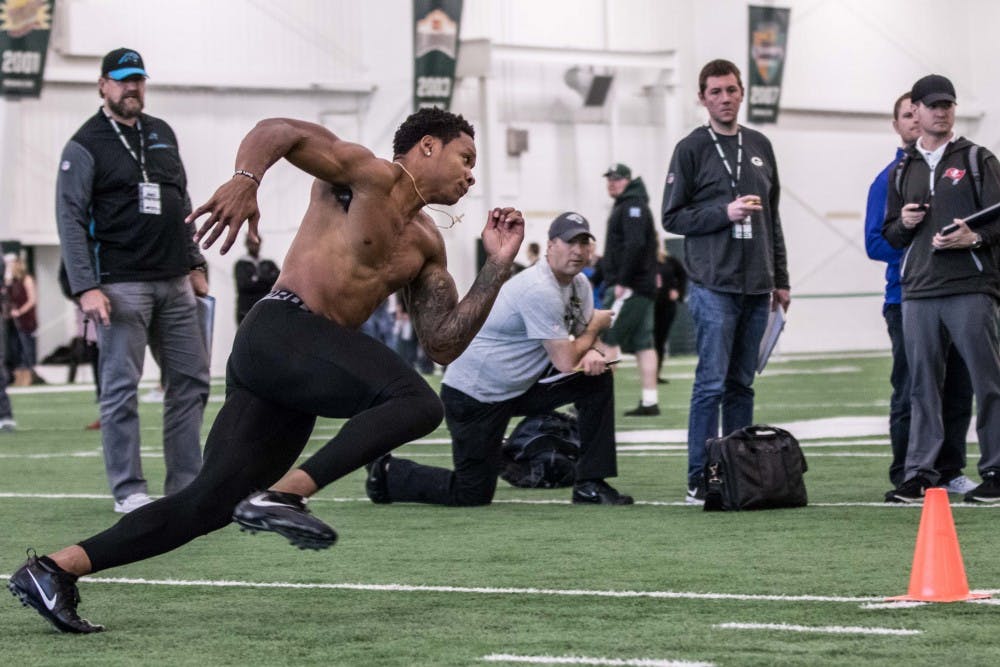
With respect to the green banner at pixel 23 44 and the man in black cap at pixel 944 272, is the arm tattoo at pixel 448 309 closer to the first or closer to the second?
the man in black cap at pixel 944 272

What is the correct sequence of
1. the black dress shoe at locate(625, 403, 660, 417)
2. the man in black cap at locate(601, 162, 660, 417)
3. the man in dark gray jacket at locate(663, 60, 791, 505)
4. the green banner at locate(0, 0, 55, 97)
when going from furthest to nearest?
the green banner at locate(0, 0, 55, 97) < the black dress shoe at locate(625, 403, 660, 417) < the man in black cap at locate(601, 162, 660, 417) < the man in dark gray jacket at locate(663, 60, 791, 505)

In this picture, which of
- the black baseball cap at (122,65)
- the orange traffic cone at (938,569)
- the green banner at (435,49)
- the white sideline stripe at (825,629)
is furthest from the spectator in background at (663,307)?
the white sideline stripe at (825,629)

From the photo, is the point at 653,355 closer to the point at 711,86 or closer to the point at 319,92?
the point at 711,86

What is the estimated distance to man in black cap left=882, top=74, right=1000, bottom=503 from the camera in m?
8.09

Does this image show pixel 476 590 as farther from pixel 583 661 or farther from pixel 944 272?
pixel 944 272

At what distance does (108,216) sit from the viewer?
27.7 feet

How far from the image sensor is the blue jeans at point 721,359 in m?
8.64

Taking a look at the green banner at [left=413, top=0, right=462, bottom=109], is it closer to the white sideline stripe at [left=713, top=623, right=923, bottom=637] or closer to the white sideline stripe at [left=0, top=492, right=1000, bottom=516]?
the white sideline stripe at [left=0, top=492, right=1000, bottom=516]

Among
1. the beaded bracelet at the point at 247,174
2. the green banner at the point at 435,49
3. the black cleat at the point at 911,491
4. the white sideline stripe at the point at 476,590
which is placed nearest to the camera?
the beaded bracelet at the point at 247,174

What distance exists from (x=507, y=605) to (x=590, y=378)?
327cm

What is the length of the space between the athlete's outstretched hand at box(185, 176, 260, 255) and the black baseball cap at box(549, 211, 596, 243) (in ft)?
12.4

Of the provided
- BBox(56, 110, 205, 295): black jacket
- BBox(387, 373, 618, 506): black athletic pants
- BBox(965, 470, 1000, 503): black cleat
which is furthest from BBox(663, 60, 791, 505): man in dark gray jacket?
BBox(56, 110, 205, 295): black jacket

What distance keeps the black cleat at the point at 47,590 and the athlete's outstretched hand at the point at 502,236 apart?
158 cm

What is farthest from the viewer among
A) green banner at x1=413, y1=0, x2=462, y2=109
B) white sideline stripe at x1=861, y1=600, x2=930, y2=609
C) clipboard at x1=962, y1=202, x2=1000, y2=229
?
green banner at x1=413, y1=0, x2=462, y2=109
